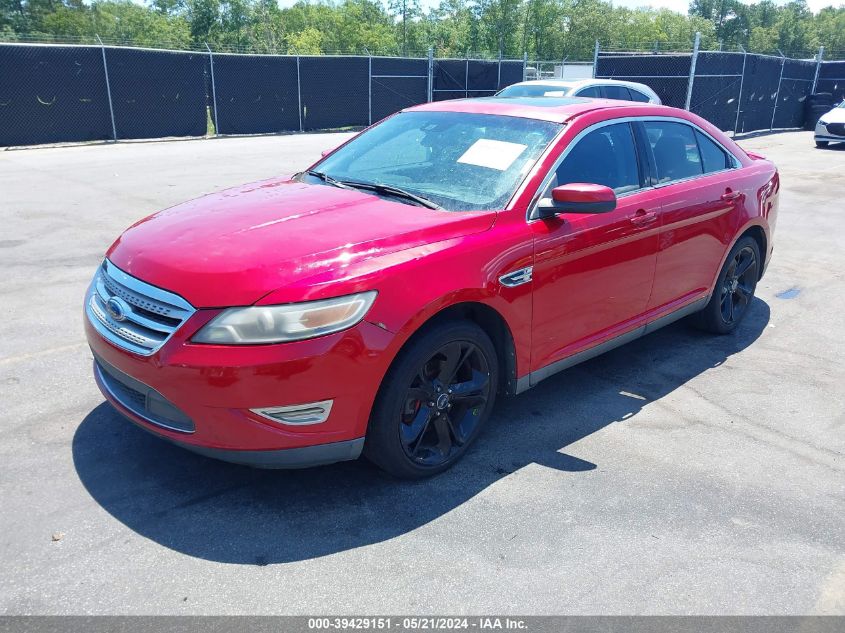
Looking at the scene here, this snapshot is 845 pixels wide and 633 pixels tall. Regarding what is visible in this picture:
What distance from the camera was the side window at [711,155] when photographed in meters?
5.07

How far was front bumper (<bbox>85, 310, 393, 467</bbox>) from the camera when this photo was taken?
111 inches

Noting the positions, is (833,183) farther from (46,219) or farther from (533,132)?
(46,219)

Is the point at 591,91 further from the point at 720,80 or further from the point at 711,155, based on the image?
the point at 720,80

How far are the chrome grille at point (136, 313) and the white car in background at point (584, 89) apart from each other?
29.9 feet

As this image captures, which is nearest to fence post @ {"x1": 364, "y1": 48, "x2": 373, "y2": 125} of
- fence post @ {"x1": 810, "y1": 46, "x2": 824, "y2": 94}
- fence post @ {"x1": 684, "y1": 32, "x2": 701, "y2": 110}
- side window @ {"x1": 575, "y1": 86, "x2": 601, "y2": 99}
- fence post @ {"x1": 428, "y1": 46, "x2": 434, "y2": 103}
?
fence post @ {"x1": 428, "y1": 46, "x2": 434, "y2": 103}

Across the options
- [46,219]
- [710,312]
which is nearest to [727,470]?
[710,312]

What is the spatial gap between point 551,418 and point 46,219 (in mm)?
7244

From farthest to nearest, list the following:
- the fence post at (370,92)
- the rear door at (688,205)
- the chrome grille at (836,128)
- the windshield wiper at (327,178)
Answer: the fence post at (370,92)
the chrome grille at (836,128)
the rear door at (688,205)
the windshield wiper at (327,178)

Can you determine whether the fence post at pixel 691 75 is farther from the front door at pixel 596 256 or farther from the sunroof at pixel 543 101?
the front door at pixel 596 256

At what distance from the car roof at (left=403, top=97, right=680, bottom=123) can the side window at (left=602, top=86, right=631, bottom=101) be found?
7.57 meters

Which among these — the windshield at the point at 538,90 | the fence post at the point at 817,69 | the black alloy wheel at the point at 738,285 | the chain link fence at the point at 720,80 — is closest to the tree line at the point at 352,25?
the fence post at the point at 817,69

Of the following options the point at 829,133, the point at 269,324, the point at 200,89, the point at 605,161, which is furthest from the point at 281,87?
the point at 269,324

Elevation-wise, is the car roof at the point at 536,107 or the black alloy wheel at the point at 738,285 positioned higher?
the car roof at the point at 536,107

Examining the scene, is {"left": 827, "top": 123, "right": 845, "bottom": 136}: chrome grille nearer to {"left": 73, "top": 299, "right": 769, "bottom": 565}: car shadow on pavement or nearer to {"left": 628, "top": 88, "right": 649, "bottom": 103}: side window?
{"left": 628, "top": 88, "right": 649, "bottom": 103}: side window
